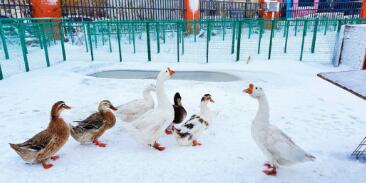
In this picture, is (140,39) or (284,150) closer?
(284,150)

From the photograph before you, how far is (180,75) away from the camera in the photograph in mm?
7668

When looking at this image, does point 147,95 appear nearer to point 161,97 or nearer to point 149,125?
point 161,97

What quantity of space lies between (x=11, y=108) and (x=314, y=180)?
5267 millimetres

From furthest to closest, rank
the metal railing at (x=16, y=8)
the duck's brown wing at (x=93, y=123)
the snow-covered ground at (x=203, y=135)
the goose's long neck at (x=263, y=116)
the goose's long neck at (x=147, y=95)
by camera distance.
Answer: the metal railing at (x=16, y=8) < the goose's long neck at (x=147, y=95) < the duck's brown wing at (x=93, y=123) < the snow-covered ground at (x=203, y=135) < the goose's long neck at (x=263, y=116)

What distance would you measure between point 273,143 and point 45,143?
8.19ft

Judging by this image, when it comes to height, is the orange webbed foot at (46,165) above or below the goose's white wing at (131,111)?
below

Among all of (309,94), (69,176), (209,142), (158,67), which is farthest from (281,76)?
(69,176)

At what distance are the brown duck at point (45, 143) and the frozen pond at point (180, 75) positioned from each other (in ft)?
14.9

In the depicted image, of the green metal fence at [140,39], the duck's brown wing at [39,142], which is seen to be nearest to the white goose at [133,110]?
the duck's brown wing at [39,142]

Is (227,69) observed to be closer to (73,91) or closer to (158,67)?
(158,67)

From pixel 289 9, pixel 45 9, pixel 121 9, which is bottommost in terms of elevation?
pixel 45 9

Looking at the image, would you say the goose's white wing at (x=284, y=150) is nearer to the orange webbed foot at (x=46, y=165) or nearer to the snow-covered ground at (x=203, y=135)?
the snow-covered ground at (x=203, y=135)

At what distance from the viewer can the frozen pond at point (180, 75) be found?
284 inches

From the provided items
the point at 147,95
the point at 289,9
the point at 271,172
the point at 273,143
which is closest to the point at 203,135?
the point at 147,95
